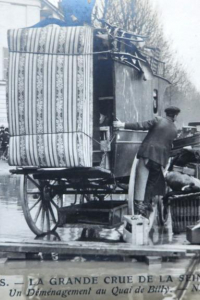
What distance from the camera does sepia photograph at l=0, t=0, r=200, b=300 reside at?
561cm

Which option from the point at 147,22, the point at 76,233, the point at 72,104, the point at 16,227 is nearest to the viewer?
the point at 72,104

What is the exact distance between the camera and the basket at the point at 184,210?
7539mm

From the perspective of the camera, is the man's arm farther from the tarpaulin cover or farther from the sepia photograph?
the tarpaulin cover

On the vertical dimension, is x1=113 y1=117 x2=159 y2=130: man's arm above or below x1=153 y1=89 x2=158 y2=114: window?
below

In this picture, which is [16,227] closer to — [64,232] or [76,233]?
[64,232]

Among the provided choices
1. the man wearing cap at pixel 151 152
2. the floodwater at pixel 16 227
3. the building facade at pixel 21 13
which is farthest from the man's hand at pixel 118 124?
the floodwater at pixel 16 227

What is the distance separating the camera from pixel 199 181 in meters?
7.62

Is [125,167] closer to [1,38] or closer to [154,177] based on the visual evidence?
[154,177]

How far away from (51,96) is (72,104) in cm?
28

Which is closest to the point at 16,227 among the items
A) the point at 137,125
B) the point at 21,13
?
the point at 137,125

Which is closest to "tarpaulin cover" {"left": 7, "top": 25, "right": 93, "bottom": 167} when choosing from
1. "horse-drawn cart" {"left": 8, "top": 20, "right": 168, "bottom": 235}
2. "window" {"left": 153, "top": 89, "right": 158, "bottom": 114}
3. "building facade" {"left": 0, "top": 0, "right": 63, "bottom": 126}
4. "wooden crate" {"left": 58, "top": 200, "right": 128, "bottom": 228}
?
"horse-drawn cart" {"left": 8, "top": 20, "right": 168, "bottom": 235}

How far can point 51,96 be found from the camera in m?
6.02

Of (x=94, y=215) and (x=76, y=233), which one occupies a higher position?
(x=94, y=215)

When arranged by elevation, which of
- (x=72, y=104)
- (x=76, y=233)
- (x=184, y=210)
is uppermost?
(x=72, y=104)
